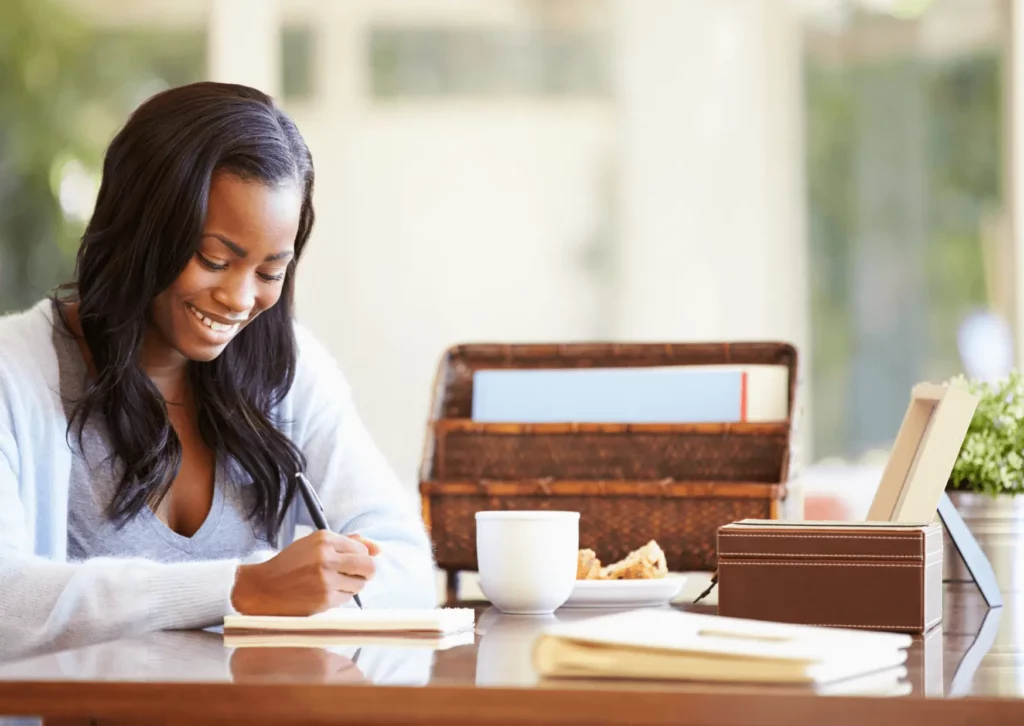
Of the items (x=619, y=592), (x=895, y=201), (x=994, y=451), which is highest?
(x=895, y=201)

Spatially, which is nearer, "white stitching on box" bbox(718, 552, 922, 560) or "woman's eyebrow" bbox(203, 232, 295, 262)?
"white stitching on box" bbox(718, 552, 922, 560)

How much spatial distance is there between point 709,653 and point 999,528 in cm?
72

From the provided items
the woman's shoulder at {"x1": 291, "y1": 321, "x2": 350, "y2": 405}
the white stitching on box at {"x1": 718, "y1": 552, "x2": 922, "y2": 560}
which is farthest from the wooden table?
the woman's shoulder at {"x1": 291, "y1": 321, "x2": 350, "y2": 405}

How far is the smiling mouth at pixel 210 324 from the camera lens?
135 centimetres

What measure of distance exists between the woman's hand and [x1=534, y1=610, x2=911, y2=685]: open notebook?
0.30 m

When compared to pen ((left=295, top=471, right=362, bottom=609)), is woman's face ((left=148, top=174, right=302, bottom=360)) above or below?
above

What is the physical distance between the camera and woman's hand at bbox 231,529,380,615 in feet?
3.40

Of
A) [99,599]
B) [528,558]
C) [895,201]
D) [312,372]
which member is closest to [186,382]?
[312,372]

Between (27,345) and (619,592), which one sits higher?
(27,345)

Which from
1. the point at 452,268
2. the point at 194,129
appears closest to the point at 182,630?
the point at 194,129

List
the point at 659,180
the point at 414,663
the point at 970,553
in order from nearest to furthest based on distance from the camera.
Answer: the point at 414,663, the point at 970,553, the point at 659,180

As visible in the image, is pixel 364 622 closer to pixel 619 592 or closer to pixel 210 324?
pixel 619 592

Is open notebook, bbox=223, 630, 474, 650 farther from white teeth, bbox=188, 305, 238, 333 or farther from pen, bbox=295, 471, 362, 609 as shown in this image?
white teeth, bbox=188, 305, 238, 333

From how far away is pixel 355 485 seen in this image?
1472mm
